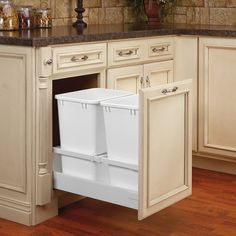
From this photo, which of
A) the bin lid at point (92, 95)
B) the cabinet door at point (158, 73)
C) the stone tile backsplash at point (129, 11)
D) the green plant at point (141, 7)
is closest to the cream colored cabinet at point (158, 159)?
the bin lid at point (92, 95)

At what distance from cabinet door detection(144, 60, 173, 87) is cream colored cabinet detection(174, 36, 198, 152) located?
0.06m

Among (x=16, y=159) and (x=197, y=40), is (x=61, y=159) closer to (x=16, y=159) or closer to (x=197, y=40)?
(x=16, y=159)

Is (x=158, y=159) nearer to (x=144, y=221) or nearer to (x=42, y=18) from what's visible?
(x=144, y=221)

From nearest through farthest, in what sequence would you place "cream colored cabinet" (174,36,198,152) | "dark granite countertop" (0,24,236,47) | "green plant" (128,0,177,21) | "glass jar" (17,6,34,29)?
"dark granite countertop" (0,24,236,47)
"glass jar" (17,6,34,29)
"cream colored cabinet" (174,36,198,152)
"green plant" (128,0,177,21)

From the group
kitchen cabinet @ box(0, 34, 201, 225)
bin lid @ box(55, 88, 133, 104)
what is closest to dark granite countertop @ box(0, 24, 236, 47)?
kitchen cabinet @ box(0, 34, 201, 225)

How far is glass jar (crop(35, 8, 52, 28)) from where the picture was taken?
377 cm

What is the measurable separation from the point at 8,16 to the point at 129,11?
1424 mm

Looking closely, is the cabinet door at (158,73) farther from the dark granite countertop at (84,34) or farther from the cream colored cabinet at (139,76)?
the dark granite countertop at (84,34)

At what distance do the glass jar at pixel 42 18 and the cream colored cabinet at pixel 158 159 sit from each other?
104 centimetres

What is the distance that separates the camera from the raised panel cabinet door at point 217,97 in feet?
12.7

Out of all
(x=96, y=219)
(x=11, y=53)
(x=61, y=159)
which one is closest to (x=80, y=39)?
(x=11, y=53)

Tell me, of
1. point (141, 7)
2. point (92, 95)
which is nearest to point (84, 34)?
point (92, 95)

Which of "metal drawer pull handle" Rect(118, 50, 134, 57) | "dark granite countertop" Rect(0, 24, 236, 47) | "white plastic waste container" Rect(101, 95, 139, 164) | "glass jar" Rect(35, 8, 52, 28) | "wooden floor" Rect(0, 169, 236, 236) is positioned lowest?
"wooden floor" Rect(0, 169, 236, 236)

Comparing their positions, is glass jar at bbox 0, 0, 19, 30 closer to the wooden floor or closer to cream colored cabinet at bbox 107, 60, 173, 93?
cream colored cabinet at bbox 107, 60, 173, 93
